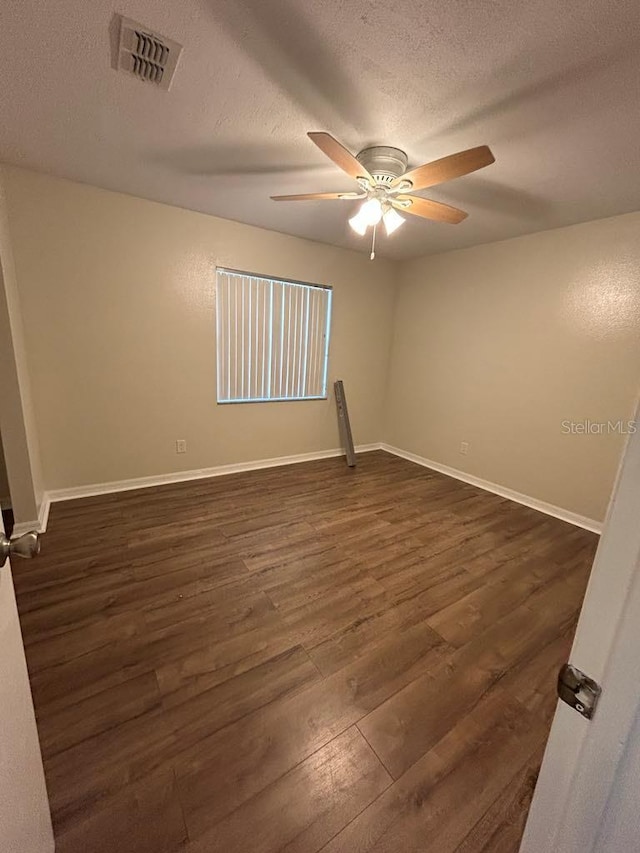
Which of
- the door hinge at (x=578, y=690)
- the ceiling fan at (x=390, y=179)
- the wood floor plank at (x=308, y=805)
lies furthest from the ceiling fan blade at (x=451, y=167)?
the wood floor plank at (x=308, y=805)

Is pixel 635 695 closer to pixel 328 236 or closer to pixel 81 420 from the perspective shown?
pixel 81 420

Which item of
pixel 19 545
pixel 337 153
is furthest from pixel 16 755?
pixel 337 153

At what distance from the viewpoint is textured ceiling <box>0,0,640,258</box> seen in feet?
3.79

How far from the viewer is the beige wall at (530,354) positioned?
266cm

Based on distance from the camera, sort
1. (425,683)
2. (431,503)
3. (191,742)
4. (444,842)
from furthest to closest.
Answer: (431,503)
(425,683)
(191,742)
(444,842)

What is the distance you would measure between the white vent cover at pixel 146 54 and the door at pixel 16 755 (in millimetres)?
1825

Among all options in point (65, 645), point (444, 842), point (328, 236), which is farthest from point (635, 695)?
point (328, 236)

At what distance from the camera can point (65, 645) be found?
154cm

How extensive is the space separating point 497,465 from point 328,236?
9.59 feet

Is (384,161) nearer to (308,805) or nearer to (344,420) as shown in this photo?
(344,420)

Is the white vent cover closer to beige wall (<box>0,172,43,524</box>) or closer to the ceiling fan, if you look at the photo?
the ceiling fan

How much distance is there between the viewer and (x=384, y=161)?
191 cm

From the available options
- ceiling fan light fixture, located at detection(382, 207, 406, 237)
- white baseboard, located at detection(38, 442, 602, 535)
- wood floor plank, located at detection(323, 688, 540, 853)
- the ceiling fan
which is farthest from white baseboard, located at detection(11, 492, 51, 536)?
ceiling fan light fixture, located at detection(382, 207, 406, 237)

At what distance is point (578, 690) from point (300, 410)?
11.8ft
